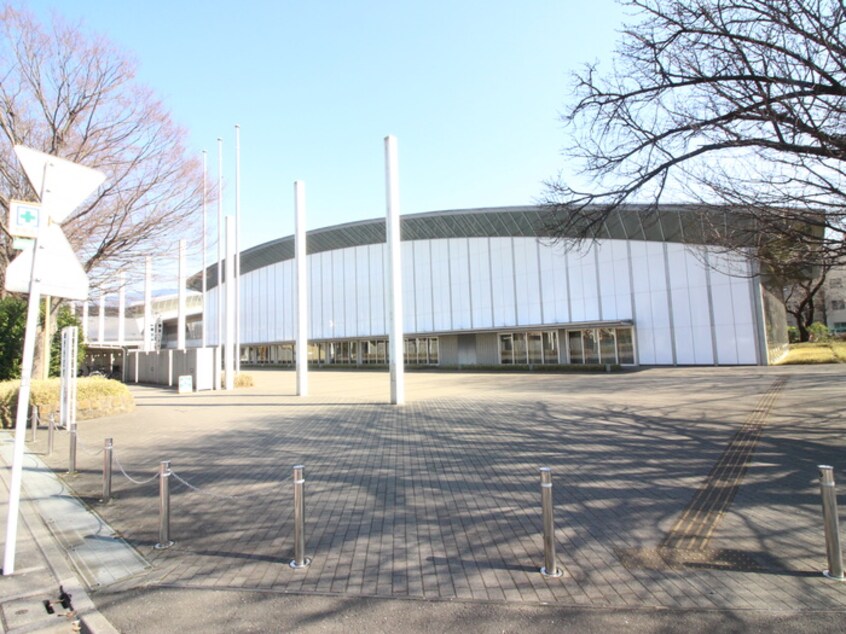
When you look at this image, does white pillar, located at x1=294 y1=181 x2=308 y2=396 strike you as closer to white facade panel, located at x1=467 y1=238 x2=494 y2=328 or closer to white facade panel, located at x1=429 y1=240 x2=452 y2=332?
white facade panel, located at x1=467 y1=238 x2=494 y2=328

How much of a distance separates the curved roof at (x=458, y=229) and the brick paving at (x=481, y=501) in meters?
14.0

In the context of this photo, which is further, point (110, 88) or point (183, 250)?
point (183, 250)

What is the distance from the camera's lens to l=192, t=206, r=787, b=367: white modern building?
1080 inches

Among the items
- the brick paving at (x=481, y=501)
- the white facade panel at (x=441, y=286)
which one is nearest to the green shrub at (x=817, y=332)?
the white facade panel at (x=441, y=286)

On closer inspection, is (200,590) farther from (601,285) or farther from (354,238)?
(354,238)

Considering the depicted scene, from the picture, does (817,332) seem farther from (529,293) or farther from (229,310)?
(229,310)

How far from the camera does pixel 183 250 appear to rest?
62.4 ft

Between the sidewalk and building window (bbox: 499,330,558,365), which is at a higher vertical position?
building window (bbox: 499,330,558,365)

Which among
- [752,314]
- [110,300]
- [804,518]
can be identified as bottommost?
[804,518]

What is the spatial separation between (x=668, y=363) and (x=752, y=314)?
5.03 meters

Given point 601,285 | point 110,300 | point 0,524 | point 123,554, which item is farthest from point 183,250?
point 601,285

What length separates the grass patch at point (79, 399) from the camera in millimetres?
12578

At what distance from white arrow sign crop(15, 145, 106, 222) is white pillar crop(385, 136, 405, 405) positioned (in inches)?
399

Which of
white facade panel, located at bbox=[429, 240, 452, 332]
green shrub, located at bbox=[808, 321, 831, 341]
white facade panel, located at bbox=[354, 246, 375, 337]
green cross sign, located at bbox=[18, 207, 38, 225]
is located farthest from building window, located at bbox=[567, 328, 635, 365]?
green shrub, located at bbox=[808, 321, 831, 341]
